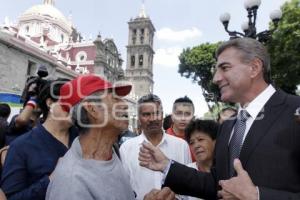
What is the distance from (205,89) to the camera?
28859mm

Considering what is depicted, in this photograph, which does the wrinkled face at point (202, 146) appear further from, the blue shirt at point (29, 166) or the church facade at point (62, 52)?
the church facade at point (62, 52)

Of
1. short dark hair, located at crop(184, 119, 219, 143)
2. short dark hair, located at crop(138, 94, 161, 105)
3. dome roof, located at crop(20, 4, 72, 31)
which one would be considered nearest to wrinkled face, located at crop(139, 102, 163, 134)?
short dark hair, located at crop(138, 94, 161, 105)

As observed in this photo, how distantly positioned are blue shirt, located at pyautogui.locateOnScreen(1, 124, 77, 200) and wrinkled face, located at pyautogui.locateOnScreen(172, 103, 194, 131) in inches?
110

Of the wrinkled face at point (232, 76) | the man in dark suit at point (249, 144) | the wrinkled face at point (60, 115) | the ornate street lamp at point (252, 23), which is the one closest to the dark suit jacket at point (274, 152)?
the man in dark suit at point (249, 144)

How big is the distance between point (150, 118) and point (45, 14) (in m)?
65.3

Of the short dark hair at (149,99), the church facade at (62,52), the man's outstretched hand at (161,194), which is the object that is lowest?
the man's outstretched hand at (161,194)

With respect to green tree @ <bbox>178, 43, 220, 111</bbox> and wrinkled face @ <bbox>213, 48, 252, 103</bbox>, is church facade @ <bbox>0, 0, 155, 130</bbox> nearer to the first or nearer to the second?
green tree @ <bbox>178, 43, 220, 111</bbox>

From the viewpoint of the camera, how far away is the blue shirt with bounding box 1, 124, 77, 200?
2.18 metres

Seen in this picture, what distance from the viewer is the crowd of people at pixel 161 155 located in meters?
1.82

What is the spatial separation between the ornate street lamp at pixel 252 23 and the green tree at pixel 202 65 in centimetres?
1683

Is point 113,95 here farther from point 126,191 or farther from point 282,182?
point 282,182

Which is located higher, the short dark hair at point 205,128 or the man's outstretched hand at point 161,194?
the short dark hair at point 205,128

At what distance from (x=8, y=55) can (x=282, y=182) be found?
1015 inches

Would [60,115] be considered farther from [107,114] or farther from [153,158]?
[153,158]
